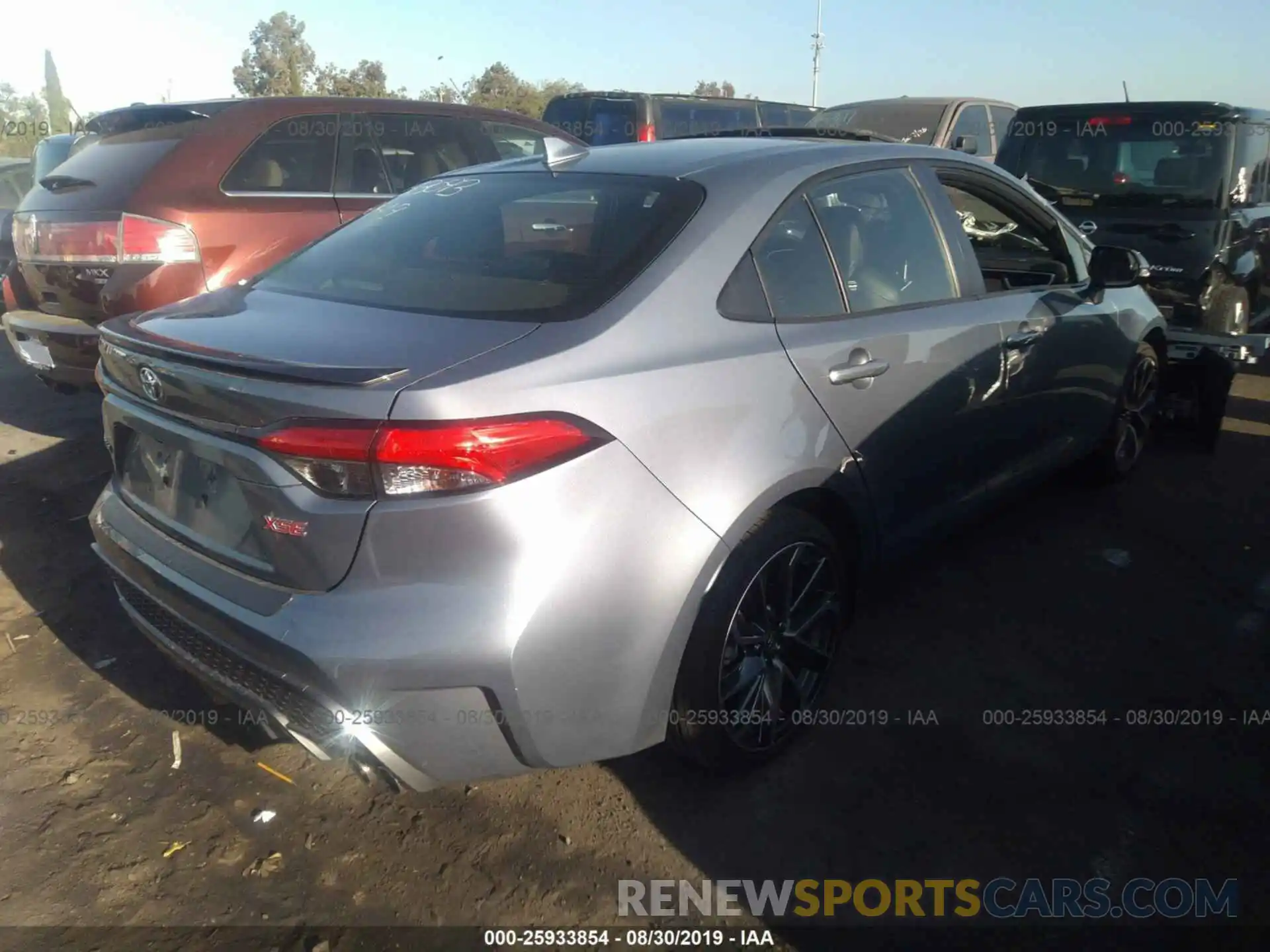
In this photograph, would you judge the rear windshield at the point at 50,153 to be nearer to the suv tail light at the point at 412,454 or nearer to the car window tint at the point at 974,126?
the car window tint at the point at 974,126

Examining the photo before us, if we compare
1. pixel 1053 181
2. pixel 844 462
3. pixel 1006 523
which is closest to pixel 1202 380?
pixel 1006 523

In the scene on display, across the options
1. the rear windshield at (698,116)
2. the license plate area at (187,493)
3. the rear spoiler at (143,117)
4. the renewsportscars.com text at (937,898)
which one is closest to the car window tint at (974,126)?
the rear windshield at (698,116)

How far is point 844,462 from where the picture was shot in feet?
9.08

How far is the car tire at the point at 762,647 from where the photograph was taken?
2.42 meters

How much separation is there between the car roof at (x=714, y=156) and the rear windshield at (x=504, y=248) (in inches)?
2.9

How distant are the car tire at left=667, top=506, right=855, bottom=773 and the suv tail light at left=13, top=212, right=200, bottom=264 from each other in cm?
332

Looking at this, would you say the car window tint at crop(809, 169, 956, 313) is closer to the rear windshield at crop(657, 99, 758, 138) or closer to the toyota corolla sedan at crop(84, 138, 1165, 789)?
the toyota corolla sedan at crop(84, 138, 1165, 789)

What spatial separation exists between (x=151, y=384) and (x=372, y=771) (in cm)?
106

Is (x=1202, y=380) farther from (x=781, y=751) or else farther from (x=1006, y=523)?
(x=781, y=751)

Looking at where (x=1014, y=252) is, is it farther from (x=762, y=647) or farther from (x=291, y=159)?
(x=291, y=159)

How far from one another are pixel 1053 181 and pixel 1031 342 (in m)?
3.83

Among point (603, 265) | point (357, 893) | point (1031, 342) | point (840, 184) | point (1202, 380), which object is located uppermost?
point (840, 184)

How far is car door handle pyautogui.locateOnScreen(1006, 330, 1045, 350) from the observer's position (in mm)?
3490

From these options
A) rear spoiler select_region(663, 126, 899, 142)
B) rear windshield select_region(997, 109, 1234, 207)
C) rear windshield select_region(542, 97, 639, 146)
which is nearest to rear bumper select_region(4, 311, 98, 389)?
rear spoiler select_region(663, 126, 899, 142)
